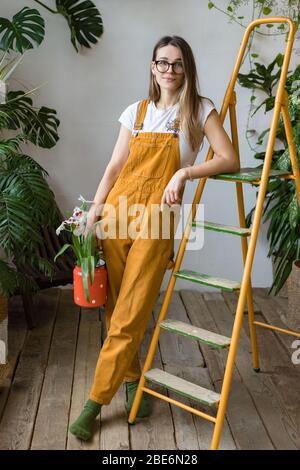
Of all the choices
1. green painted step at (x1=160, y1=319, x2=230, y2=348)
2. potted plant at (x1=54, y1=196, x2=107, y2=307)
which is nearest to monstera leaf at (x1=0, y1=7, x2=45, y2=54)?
potted plant at (x1=54, y1=196, x2=107, y2=307)

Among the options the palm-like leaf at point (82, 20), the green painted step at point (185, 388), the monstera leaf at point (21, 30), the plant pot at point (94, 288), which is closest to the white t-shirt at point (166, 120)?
the plant pot at point (94, 288)

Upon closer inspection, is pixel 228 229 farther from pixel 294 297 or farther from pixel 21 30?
pixel 21 30

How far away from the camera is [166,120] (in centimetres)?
294

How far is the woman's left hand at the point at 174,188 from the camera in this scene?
276 centimetres

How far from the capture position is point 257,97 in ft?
15.0

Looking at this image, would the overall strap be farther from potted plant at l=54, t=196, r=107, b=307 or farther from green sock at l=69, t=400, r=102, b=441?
green sock at l=69, t=400, r=102, b=441

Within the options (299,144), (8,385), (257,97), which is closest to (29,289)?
(8,385)

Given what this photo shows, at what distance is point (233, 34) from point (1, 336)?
2.40 meters

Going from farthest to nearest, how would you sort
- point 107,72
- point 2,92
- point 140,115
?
point 107,72
point 2,92
point 140,115

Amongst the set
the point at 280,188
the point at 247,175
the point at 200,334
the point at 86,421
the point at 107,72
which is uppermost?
the point at 107,72

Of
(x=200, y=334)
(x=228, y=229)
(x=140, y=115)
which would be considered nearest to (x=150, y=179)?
(x=140, y=115)

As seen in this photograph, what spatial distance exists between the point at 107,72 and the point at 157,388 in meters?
2.10

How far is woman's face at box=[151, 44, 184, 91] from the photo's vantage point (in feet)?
9.45
